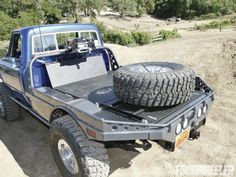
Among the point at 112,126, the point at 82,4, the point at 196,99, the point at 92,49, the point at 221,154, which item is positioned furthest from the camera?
the point at 82,4

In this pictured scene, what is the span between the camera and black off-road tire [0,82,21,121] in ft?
17.4

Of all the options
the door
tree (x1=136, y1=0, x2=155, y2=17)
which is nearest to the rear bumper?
the door

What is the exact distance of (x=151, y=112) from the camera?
10.6ft

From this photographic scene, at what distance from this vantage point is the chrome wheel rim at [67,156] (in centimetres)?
330

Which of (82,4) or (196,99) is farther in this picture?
(82,4)

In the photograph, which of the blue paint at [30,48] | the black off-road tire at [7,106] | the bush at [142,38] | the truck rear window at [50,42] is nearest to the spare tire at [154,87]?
the blue paint at [30,48]

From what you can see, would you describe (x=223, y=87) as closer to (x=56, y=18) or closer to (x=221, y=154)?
(x=221, y=154)

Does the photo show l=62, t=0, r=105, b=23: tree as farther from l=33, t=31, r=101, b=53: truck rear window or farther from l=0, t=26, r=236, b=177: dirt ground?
l=0, t=26, r=236, b=177: dirt ground

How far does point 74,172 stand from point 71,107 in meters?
0.89

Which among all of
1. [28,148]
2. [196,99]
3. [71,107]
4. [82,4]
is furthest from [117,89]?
[82,4]

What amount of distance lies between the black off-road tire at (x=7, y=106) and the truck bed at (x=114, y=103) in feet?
5.66

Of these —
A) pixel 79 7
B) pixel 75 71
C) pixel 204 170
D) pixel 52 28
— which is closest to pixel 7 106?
pixel 75 71

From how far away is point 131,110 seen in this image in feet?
10.8

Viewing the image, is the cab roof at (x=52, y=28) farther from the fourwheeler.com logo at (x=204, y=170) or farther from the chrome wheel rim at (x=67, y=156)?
the fourwheeler.com logo at (x=204, y=170)
